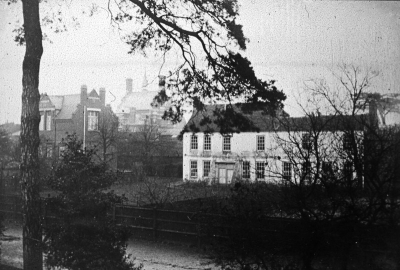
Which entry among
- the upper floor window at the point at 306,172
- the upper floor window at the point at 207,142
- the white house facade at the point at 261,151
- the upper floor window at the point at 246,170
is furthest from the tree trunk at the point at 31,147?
the upper floor window at the point at 306,172

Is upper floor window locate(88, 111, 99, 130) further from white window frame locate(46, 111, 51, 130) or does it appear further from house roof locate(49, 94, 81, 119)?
white window frame locate(46, 111, 51, 130)

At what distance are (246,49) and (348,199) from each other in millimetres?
1718

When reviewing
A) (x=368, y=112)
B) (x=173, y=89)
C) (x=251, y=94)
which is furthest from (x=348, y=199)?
(x=173, y=89)

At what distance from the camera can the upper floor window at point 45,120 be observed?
14.2 feet

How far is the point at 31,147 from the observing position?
412cm

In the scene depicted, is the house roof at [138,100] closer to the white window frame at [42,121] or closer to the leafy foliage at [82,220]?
the leafy foliage at [82,220]

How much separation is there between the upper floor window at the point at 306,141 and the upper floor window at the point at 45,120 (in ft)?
10.3

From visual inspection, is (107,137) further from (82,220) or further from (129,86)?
(82,220)

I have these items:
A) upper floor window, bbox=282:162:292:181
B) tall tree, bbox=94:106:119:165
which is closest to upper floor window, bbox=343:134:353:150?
upper floor window, bbox=282:162:292:181

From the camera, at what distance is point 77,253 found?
11.8 feet

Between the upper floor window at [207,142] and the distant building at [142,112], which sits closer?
the upper floor window at [207,142]

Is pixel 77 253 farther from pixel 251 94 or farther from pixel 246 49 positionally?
pixel 246 49

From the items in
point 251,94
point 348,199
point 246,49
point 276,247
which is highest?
point 246,49

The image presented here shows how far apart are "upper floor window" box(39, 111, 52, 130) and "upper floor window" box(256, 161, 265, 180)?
9.01 feet
